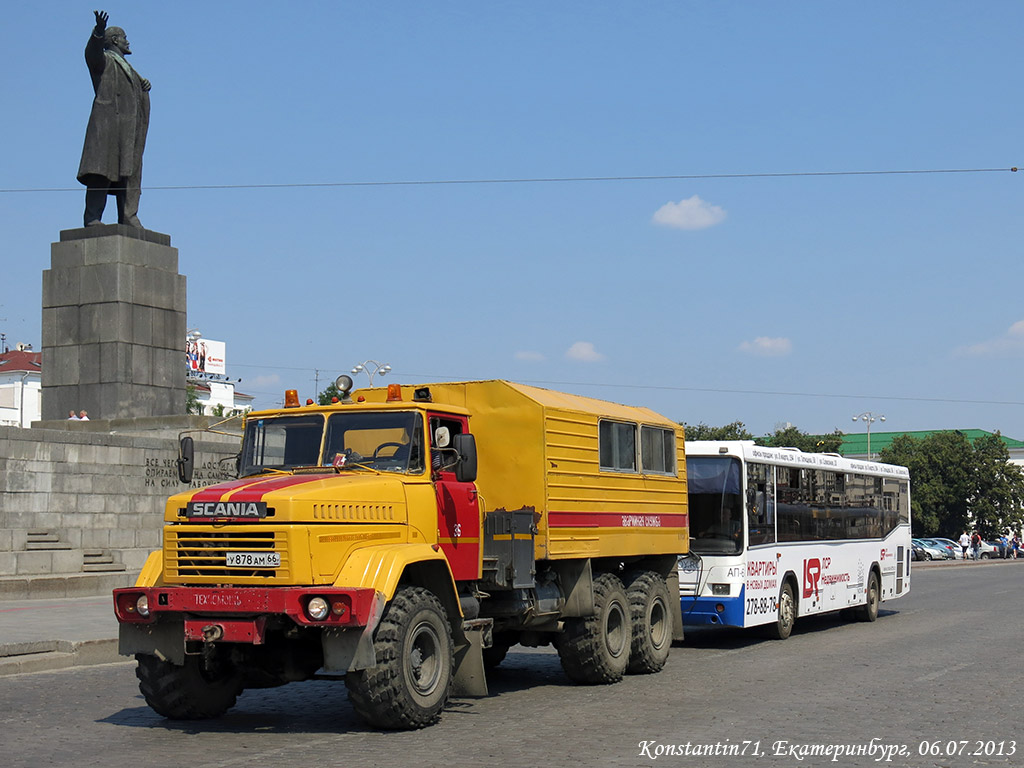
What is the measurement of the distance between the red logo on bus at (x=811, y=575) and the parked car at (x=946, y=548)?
51909 mm

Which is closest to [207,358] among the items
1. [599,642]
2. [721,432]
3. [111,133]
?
[721,432]

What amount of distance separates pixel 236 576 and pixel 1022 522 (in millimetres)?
86849

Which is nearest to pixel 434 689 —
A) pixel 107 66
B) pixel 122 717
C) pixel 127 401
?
pixel 122 717

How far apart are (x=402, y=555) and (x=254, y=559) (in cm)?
113

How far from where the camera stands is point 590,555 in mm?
12547

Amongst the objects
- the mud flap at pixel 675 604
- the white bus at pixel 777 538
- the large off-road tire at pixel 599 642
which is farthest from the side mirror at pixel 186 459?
the white bus at pixel 777 538

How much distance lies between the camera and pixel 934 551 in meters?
67.1

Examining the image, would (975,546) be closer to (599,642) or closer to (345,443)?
(599,642)

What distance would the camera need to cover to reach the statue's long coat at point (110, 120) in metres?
27.4

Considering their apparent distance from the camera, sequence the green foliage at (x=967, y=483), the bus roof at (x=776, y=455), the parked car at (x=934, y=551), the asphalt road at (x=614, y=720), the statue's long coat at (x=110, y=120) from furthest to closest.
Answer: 1. the green foliage at (x=967, y=483)
2. the parked car at (x=934, y=551)
3. the statue's long coat at (x=110, y=120)
4. the bus roof at (x=776, y=455)
5. the asphalt road at (x=614, y=720)

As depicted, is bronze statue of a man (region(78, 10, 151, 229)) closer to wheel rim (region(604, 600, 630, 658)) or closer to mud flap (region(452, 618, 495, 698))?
wheel rim (region(604, 600, 630, 658))

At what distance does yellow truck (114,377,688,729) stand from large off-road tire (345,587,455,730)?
2 centimetres

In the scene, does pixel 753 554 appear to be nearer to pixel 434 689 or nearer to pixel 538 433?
pixel 538 433

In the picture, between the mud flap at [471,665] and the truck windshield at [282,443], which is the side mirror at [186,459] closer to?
the truck windshield at [282,443]
